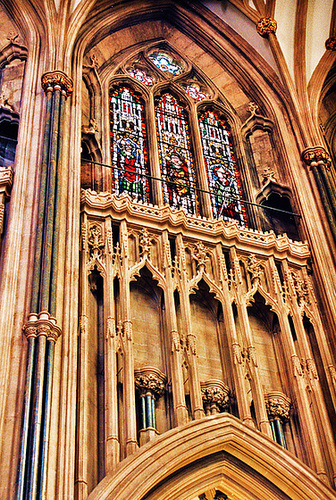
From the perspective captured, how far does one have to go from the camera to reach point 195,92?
1823 cm

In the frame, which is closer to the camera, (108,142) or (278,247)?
(278,247)

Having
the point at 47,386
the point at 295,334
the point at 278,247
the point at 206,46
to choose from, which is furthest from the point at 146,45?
the point at 47,386

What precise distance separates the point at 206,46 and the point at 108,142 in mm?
4682

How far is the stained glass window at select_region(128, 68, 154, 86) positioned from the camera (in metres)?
17.8

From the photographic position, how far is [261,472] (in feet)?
37.0

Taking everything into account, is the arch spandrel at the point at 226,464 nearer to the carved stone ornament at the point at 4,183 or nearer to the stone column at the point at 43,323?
the stone column at the point at 43,323

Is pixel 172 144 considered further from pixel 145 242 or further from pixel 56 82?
pixel 145 242

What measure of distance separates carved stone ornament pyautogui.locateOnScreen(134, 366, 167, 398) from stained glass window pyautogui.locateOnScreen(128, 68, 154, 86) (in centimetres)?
815

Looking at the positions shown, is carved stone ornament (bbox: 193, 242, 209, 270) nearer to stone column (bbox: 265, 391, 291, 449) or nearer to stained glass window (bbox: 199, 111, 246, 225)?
stained glass window (bbox: 199, 111, 246, 225)

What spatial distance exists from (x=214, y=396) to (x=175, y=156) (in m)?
6.14

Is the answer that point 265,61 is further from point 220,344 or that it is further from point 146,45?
point 220,344

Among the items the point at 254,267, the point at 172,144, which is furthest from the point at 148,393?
the point at 172,144

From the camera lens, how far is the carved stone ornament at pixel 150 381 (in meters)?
11.5

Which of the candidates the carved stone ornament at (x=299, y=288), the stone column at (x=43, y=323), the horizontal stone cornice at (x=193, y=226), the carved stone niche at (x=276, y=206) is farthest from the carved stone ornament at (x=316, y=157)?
the stone column at (x=43, y=323)
